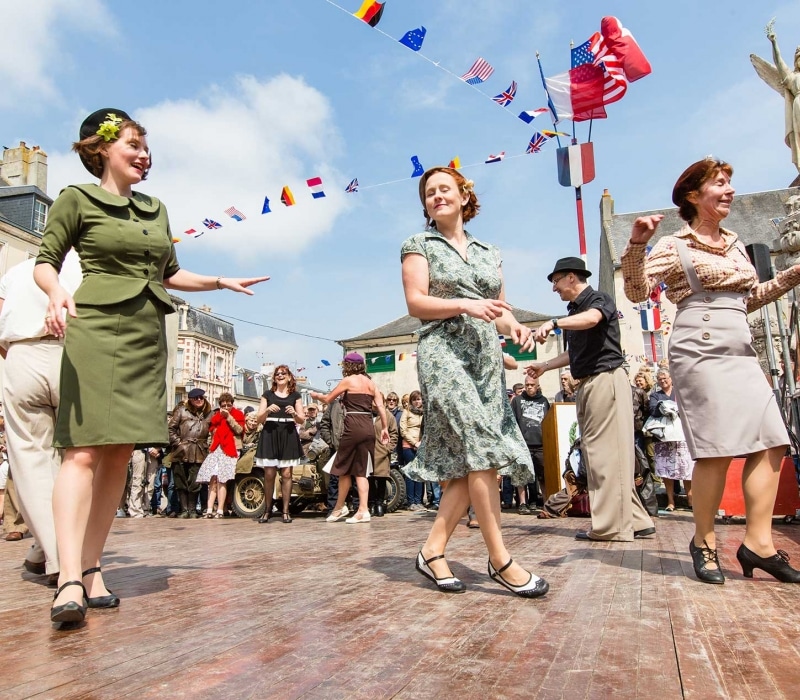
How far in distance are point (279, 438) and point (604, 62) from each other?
699cm

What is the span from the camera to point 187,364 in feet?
178

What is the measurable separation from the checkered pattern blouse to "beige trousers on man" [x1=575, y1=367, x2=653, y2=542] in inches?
58.1

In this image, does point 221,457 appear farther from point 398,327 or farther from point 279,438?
point 398,327

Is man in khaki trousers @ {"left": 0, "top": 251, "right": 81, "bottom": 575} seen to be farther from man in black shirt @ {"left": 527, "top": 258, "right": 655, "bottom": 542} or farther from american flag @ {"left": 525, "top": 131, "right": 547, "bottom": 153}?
american flag @ {"left": 525, "top": 131, "right": 547, "bottom": 153}

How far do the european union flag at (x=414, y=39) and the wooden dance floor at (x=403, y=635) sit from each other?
7.25 m

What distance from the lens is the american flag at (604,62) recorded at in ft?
30.4

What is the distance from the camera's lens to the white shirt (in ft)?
11.4

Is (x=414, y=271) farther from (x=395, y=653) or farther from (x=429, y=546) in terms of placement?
(x=395, y=653)

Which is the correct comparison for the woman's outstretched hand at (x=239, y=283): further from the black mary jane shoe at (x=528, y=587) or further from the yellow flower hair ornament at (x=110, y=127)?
the black mary jane shoe at (x=528, y=587)

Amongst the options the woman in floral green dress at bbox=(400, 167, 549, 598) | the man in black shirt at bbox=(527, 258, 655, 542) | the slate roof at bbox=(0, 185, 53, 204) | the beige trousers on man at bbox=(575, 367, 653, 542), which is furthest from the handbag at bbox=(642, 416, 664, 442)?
the slate roof at bbox=(0, 185, 53, 204)

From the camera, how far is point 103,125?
2.84 metres

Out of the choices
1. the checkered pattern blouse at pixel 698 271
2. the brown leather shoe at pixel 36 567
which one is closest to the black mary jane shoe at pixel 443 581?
the checkered pattern blouse at pixel 698 271

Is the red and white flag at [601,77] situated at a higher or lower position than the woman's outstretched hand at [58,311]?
higher

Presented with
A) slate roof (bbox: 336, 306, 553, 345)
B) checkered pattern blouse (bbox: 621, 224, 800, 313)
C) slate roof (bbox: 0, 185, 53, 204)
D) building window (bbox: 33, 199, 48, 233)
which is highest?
slate roof (bbox: 0, 185, 53, 204)
